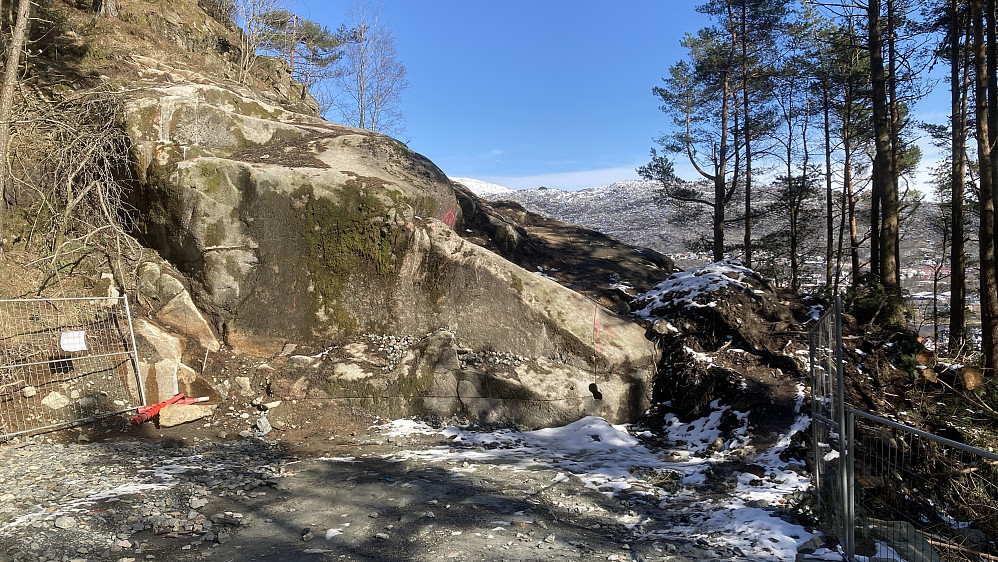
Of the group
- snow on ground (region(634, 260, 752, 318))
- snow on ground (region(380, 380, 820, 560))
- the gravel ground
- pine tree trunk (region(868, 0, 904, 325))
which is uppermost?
pine tree trunk (region(868, 0, 904, 325))

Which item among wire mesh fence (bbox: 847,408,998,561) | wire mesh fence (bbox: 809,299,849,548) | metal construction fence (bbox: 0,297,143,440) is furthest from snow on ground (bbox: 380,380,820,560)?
metal construction fence (bbox: 0,297,143,440)

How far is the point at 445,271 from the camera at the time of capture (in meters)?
8.96

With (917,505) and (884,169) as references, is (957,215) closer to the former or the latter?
(884,169)

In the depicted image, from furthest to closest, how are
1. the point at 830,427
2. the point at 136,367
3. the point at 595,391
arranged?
the point at 595,391
the point at 136,367
the point at 830,427

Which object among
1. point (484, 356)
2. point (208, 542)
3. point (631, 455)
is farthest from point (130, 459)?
point (631, 455)

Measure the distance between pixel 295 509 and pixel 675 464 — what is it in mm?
4415

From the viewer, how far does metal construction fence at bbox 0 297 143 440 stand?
6.28 m

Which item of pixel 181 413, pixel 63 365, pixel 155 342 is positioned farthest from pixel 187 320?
pixel 181 413

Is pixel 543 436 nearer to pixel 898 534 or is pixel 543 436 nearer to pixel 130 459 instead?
pixel 898 534

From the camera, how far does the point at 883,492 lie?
4.51m

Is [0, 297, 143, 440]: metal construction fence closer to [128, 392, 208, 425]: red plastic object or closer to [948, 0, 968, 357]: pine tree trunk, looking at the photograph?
[128, 392, 208, 425]: red plastic object

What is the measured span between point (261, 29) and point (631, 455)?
16244mm

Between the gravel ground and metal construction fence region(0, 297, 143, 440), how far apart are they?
452mm

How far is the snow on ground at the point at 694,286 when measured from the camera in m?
9.77
